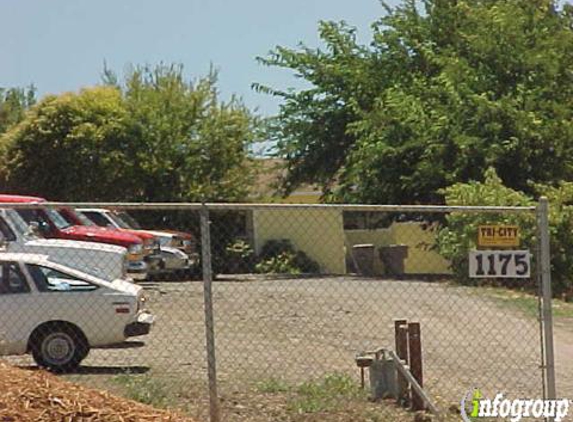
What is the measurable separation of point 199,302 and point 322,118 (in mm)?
24298

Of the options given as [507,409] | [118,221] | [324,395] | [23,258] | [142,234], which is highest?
[118,221]

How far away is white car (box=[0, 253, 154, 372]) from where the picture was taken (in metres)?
11.2

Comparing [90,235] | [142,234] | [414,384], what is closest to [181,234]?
[142,234]

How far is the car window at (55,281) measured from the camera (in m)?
11.6

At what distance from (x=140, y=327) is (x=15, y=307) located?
5.08ft

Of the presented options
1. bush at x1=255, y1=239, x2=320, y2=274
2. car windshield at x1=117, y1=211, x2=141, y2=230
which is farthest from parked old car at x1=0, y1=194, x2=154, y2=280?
bush at x1=255, y1=239, x2=320, y2=274

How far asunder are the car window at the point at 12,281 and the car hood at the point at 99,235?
8084 mm

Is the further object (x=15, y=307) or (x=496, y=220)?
(x=496, y=220)

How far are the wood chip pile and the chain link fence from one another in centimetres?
66

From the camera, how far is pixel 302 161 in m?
37.9

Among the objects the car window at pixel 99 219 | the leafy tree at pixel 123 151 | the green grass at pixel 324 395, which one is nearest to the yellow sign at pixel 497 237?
the green grass at pixel 324 395

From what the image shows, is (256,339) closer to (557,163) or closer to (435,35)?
(557,163)

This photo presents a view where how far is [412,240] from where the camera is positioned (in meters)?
31.1

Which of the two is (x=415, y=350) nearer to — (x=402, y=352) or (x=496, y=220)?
(x=402, y=352)
